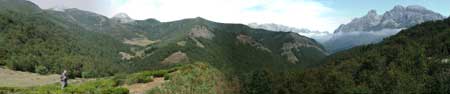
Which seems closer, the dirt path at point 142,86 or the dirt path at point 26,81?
the dirt path at point 142,86

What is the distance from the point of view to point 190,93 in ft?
89.3

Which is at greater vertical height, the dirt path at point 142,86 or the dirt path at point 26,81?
the dirt path at point 142,86

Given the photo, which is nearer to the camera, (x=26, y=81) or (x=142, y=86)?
(x=142, y=86)

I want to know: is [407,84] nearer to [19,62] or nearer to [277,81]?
[277,81]

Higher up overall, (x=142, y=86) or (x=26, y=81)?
(x=142, y=86)

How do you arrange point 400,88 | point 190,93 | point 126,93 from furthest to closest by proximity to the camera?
point 400,88
point 126,93
point 190,93

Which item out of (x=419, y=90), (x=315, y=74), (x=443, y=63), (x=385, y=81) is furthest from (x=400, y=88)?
(x=443, y=63)

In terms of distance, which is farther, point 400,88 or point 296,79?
point 296,79

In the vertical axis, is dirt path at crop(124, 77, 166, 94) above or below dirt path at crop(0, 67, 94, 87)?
above

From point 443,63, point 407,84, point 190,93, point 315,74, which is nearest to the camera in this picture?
point 190,93

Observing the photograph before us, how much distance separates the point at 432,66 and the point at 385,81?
5678 centimetres

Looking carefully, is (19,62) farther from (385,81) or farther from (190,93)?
(190,93)

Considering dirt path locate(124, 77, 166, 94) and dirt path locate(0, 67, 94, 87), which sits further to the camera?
dirt path locate(0, 67, 94, 87)

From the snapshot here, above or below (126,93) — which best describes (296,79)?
below
